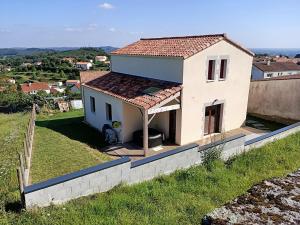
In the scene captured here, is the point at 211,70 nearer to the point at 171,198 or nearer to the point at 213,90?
the point at 213,90

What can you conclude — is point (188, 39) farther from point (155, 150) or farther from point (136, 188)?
point (136, 188)

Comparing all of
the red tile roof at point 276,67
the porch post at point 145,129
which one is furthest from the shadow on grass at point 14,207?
the red tile roof at point 276,67

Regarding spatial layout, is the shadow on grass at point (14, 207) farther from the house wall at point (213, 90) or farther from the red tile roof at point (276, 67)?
the red tile roof at point (276, 67)

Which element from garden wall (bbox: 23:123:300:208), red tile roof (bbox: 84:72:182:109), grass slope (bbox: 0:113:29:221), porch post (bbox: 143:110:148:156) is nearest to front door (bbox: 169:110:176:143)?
red tile roof (bbox: 84:72:182:109)

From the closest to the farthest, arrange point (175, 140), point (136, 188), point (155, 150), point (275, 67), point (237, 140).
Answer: point (136, 188)
point (237, 140)
point (155, 150)
point (175, 140)
point (275, 67)

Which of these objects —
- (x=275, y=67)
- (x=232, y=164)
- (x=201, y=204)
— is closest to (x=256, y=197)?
(x=201, y=204)

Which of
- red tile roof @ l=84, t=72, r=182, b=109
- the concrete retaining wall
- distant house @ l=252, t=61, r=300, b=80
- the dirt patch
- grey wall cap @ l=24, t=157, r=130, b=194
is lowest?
distant house @ l=252, t=61, r=300, b=80

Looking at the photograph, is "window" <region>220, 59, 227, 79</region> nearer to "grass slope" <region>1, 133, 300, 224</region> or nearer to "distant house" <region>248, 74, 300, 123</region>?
"distant house" <region>248, 74, 300, 123</region>
